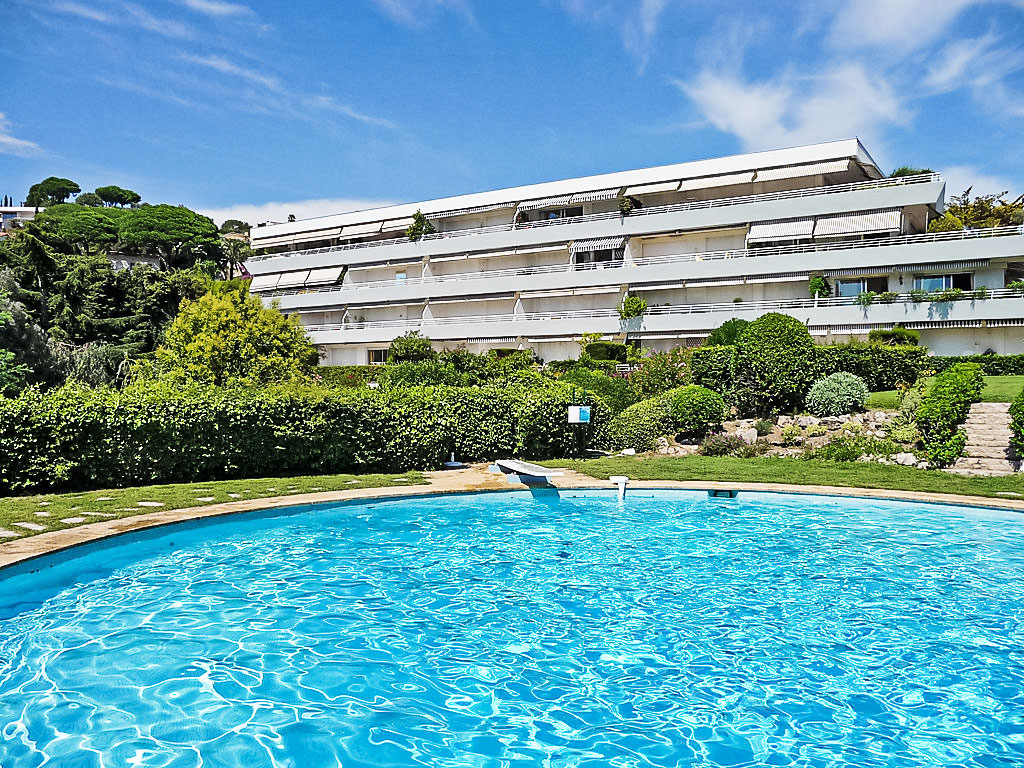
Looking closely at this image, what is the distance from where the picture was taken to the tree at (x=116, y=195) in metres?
113

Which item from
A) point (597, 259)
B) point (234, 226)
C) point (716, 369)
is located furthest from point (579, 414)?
point (234, 226)

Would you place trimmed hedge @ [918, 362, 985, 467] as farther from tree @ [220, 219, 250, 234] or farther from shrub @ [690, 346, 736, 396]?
tree @ [220, 219, 250, 234]

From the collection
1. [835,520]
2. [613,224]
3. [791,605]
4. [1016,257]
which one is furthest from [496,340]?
[791,605]

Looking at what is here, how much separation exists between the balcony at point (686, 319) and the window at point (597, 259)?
2.75 meters

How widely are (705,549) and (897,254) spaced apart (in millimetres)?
30317

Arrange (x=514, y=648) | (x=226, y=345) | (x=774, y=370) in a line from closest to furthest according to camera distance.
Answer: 1. (x=514, y=648)
2. (x=774, y=370)
3. (x=226, y=345)

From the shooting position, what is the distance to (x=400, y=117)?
82.8 ft

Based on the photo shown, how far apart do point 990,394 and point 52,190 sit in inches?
5199

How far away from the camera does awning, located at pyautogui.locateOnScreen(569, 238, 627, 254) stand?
44.5 m

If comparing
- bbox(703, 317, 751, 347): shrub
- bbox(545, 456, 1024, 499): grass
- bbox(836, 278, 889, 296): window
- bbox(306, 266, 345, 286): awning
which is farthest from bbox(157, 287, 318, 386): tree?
bbox(306, 266, 345, 286): awning

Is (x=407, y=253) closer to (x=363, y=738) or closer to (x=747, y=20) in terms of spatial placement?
(x=747, y=20)

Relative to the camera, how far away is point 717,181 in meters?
42.7

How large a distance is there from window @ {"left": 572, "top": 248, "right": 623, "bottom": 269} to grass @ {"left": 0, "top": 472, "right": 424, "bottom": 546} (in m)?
32.1

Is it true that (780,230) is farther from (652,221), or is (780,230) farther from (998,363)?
(998,363)
